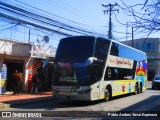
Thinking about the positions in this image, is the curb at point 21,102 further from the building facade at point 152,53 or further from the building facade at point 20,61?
the building facade at point 152,53

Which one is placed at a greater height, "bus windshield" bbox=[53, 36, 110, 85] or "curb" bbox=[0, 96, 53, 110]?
"bus windshield" bbox=[53, 36, 110, 85]

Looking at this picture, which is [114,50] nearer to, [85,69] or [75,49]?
[75,49]

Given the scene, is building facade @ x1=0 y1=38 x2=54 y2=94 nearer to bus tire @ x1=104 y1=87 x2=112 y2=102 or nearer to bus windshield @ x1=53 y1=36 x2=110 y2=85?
bus windshield @ x1=53 y1=36 x2=110 y2=85

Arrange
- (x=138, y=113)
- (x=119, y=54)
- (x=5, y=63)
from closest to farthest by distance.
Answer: (x=138, y=113) < (x=119, y=54) < (x=5, y=63)

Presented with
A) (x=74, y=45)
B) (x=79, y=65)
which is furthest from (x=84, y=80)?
(x=74, y=45)

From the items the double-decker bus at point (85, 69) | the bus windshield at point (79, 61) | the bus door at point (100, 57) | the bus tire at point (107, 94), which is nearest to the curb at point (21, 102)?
the double-decker bus at point (85, 69)

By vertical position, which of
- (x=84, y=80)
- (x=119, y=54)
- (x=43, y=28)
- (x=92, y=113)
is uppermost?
(x=43, y=28)

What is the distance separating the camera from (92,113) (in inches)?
572

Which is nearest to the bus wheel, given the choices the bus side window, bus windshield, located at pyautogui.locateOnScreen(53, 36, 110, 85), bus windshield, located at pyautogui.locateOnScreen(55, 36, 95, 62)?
bus windshield, located at pyautogui.locateOnScreen(53, 36, 110, 85)

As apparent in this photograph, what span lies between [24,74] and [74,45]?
26.8ft

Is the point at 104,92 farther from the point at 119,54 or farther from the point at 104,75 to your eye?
the point at 119,54

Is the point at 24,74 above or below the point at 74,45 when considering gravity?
below

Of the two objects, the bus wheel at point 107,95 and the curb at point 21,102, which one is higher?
the bus wheel at point 107,95

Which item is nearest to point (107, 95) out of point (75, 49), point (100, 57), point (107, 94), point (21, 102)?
point (107, 94)
